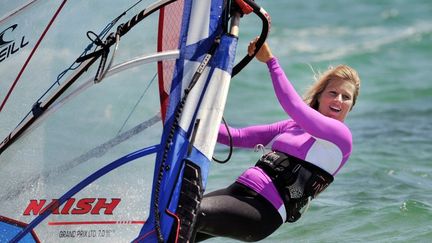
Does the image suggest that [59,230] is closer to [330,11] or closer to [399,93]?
[399,93]

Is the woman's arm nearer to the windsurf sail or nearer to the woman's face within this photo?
the woman's face

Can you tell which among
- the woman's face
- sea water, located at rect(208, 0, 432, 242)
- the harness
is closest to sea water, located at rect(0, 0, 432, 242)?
sea water, located at rect(208, 0, 432, 242)

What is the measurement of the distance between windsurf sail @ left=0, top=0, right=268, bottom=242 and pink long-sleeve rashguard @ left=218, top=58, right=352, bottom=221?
12.5 inches

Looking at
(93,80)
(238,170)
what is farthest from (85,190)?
(238,170)

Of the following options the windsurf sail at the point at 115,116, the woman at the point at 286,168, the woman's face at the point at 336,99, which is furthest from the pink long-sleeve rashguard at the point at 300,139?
the windsurf sail at the point at 115,116

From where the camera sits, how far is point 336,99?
4055 mm

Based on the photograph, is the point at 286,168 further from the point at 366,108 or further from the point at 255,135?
the point at 366,108

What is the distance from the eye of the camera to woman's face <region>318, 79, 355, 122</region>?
4055 mm

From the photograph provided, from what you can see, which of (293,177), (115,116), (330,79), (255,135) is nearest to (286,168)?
(293,177)

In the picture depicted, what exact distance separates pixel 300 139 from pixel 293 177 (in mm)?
182

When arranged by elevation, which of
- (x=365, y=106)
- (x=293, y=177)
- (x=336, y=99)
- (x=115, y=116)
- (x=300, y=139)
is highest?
(x=115, y=116)

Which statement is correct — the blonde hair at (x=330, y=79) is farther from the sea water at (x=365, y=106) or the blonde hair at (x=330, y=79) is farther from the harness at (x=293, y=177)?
the sea water at (x=365, y=106)

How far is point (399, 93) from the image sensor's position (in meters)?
11.2

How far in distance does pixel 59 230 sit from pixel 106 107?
52 cm
